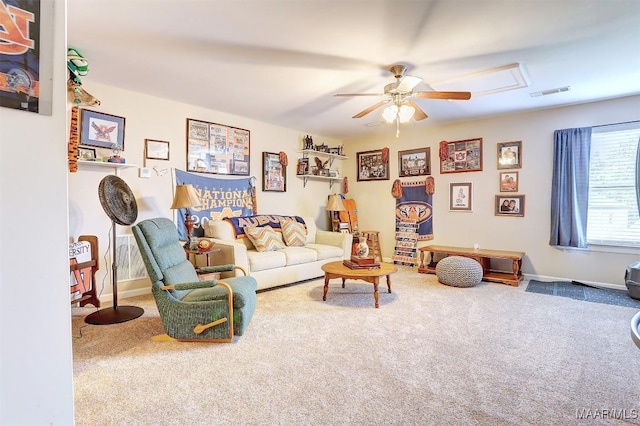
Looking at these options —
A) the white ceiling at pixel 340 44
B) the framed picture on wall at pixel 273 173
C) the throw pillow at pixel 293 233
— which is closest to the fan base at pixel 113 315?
the throw pillow at pixel 293 233

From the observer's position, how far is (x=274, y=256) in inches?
159

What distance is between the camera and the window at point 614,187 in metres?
3.94

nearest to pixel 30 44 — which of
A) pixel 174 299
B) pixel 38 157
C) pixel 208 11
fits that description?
pixel 38 157

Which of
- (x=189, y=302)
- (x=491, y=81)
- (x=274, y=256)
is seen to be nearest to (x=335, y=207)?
(x=274, y=256)

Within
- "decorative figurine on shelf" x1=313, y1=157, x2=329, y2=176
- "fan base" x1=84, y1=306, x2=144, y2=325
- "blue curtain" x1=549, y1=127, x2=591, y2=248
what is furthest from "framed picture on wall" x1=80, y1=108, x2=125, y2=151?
"blue curtain" x1=549, y1=127, x2=591, y2=248

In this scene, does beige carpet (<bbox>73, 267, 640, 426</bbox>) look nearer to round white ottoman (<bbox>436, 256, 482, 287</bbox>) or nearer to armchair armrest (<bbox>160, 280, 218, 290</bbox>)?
armchair armrest (<bbox>160, 280, 218, 290</bbox>)

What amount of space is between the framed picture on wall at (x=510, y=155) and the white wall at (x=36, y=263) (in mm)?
5225

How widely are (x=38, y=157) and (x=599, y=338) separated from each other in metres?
3.73

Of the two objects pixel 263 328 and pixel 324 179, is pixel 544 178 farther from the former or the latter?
pixel 263 328

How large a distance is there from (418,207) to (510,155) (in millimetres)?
1622

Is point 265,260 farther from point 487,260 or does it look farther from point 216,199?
point 487,260

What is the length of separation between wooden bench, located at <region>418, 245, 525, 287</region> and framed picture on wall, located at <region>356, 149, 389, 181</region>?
169cm

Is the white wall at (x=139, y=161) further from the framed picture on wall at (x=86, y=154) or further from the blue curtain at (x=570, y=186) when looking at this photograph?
the blue curtain at (x=570, y=186)

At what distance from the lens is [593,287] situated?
411 cm
